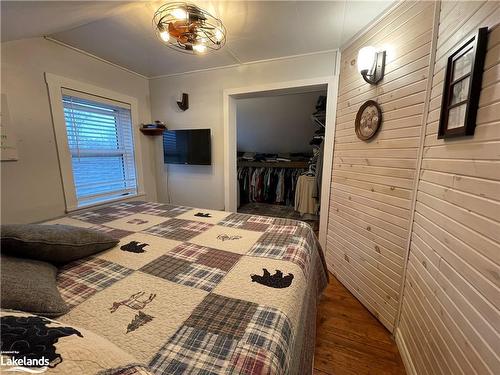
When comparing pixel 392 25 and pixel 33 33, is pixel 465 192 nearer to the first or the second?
pixel 392 25

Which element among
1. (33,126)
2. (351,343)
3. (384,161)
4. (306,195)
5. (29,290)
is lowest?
(351,343)

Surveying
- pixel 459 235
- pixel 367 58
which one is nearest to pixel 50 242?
pixel 459 235

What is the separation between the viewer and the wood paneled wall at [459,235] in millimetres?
713

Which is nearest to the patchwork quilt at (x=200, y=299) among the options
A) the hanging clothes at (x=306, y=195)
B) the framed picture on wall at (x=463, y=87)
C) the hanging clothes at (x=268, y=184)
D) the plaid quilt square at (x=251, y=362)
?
the plaid quilt square at (x=251, y=362)

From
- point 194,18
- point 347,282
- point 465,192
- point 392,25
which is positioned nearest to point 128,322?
point 465,192

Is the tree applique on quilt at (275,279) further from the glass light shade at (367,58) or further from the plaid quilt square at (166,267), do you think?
the glass light shade at (367,58)

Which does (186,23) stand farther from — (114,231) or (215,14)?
(114,231)

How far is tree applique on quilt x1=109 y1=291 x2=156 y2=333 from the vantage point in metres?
0.67

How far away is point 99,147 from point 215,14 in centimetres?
194

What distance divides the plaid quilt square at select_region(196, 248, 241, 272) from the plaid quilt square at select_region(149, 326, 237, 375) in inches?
14.1

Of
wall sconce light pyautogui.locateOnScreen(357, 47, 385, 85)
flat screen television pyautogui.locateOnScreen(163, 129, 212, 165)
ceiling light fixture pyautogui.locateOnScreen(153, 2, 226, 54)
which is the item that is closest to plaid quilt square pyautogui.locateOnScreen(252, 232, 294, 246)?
wall sconce light pyautogui.locateOnScreen(357, 47, 385, 85)

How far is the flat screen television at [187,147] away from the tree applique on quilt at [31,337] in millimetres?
2411

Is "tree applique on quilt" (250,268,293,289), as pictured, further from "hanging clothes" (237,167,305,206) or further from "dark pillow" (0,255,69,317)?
"hanging clothes" (237,167,305,206)

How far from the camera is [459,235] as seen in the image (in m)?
0.87
